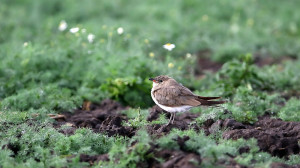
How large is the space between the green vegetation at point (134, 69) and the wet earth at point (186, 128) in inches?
4.9

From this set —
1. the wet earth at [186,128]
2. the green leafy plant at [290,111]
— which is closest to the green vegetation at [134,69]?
the green leafy plant at [290,111]

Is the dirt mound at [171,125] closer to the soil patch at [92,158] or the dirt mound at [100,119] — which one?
the dirt mound at [100,119]

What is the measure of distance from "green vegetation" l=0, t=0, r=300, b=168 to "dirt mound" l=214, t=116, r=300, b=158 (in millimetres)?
254

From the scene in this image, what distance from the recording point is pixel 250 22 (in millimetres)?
13977

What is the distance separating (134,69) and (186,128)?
302 cm

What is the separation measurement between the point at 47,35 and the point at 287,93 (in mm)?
6150

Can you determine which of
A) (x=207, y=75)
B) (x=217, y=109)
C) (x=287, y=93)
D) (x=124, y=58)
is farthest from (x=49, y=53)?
(x=287, y=93)

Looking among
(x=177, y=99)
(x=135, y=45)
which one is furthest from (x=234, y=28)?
(x=177, y=99)

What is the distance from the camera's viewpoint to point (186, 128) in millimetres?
7125

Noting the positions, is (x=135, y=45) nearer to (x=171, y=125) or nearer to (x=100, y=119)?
(x=100, y=119)

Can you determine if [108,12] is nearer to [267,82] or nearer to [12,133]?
[267,82]

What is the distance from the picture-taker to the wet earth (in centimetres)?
555

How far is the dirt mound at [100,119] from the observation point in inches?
270

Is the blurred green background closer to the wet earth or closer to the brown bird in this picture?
the wet earth
